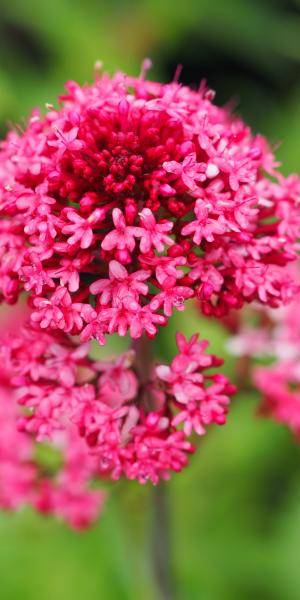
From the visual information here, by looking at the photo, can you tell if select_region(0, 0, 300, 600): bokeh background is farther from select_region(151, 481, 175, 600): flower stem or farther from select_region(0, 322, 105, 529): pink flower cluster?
select_region(0, 322, 105, 529): pink flower cluster

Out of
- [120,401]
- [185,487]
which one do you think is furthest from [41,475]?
[185,487]

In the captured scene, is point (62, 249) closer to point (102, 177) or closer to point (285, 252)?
point (102, 177)

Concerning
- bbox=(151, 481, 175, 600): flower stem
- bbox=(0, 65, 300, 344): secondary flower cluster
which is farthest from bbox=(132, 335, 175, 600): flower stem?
bbox=(0, 65, 300, 344): secondary flower cluster

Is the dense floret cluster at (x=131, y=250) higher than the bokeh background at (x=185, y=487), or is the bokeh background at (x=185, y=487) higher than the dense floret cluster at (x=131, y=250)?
the dense floret cluster at (x=131, y=250)

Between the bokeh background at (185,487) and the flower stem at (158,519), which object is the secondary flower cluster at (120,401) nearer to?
the flower stem at (158,519)

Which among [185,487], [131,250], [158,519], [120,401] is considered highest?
[131,250]

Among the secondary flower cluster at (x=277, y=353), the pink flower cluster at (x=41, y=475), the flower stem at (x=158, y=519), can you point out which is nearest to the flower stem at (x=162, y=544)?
the flower stem at (x=158, y=519)

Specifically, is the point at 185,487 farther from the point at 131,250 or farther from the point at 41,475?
the point at 131,250
